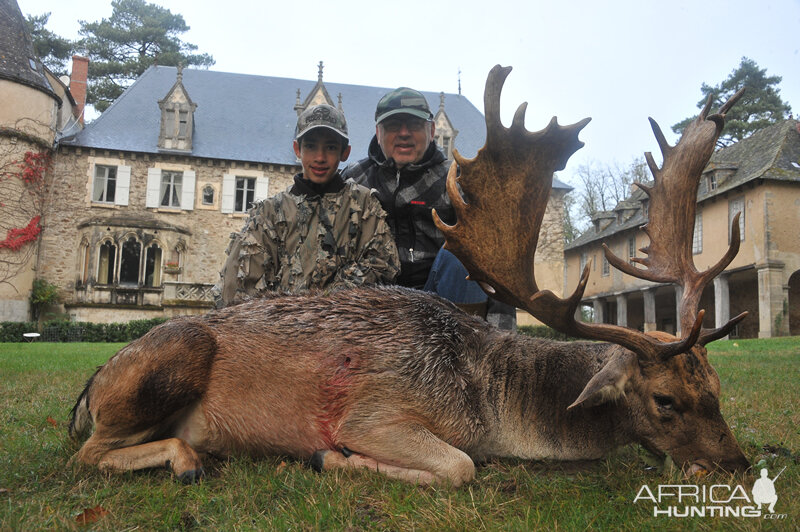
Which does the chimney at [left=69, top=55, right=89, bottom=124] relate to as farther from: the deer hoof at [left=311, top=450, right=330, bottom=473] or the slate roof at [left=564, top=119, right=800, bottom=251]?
the deer hoof at [left=311, top=450, right=330, bottom=473]

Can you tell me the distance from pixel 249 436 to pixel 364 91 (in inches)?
1396

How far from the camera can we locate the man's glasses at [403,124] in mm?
6043

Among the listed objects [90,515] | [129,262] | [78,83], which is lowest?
[90,515]

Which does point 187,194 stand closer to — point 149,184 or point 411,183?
point 149,184

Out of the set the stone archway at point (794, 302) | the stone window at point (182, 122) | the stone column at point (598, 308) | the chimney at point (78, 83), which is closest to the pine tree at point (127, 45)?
the chimney at point (78, 83)

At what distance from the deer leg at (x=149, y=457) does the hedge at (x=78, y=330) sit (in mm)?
21441

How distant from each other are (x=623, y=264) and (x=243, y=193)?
95.0ft

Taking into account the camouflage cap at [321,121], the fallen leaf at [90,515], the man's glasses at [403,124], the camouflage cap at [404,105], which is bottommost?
the fallen leaf at [90,515]

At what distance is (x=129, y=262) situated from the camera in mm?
32812

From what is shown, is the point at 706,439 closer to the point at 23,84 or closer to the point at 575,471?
the point at 575,471

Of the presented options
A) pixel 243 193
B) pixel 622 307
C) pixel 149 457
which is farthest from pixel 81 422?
pixel 622 307

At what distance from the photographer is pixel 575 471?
3.51 meters

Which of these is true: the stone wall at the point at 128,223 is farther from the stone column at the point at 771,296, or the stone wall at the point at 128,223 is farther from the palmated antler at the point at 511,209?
the palmated antler at the point at 511,209

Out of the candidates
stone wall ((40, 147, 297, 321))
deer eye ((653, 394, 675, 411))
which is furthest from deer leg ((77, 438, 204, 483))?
stone wall ((40, 147, 297, 321))
